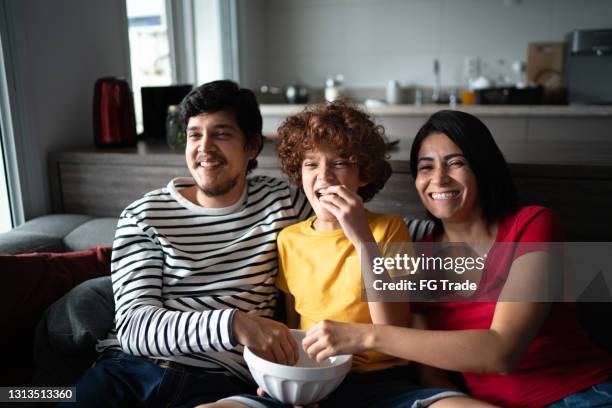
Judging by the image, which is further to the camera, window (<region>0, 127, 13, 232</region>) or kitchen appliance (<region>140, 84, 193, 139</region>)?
kitchen appliance (<region>140, 84, 193, 139</region>)

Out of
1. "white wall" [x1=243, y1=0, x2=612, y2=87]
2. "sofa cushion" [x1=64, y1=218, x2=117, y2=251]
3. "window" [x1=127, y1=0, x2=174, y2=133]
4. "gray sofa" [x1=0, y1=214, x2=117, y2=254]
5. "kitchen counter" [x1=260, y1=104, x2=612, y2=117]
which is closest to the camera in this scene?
"gray sofa" [x1=0, y1=214, x2=117, y2=254]

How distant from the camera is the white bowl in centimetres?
95

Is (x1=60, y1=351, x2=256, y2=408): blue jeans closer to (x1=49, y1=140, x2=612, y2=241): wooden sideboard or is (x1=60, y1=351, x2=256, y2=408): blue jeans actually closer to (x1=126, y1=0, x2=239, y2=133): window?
(x1=49, y1=140, x2=612, y2=241): wooden sideboard

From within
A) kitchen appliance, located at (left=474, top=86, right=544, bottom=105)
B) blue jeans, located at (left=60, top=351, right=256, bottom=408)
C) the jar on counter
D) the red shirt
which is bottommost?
blue jeans, located at (left=60, top=351, right=256, bottom=408)

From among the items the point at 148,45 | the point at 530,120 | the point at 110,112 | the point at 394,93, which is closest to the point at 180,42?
the point at 148,45

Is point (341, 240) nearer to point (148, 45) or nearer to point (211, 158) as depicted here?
point (211, 158)

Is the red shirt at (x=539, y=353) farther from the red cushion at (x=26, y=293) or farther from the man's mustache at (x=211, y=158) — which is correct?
the red cushion at (x=26, y=293)

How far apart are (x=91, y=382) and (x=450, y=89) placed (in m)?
3.36

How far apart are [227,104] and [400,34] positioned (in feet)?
9.80

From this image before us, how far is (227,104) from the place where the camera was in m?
1.35

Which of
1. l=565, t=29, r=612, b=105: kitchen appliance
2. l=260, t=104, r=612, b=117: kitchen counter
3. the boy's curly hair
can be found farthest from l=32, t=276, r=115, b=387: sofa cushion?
l=565, t=29, r=612, b=105: kitchen appliance

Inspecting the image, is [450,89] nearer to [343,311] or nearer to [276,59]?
[276,59]

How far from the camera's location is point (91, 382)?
3.95 ft

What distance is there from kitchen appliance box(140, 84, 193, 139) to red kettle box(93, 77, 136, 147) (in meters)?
0.25
